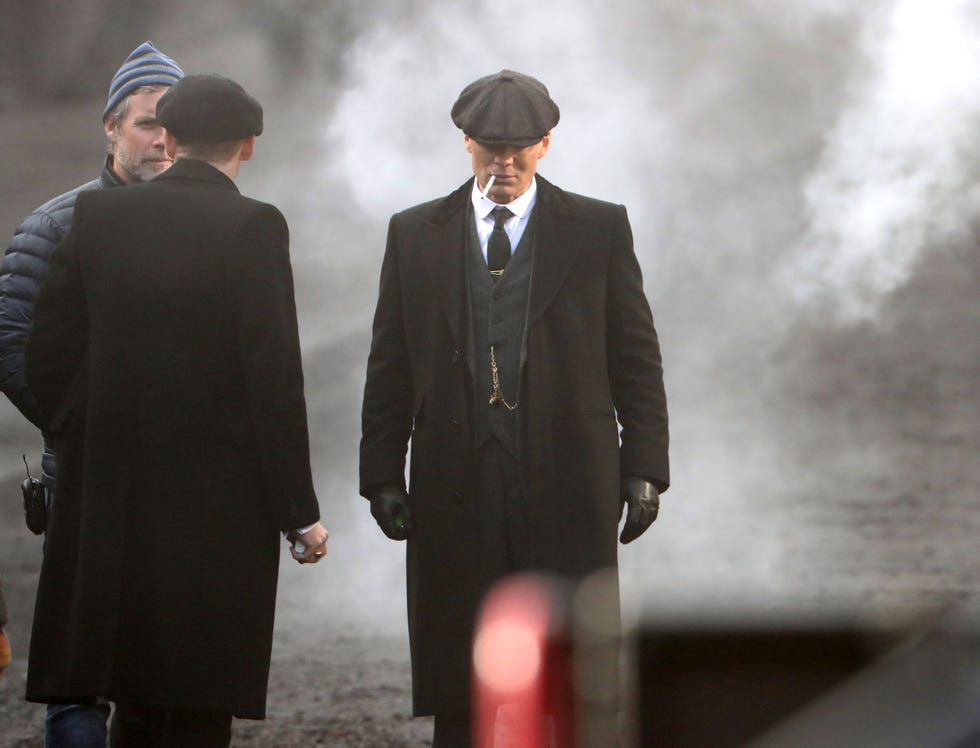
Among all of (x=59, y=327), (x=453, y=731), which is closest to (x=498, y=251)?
(x=59, y=327)

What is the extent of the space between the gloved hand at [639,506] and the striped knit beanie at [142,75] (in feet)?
4.33

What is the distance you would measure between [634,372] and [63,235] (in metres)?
1.21

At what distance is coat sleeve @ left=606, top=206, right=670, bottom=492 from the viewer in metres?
3.99

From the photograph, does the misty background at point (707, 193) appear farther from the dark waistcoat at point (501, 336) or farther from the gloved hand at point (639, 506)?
the dark waistcoat at point (501, 336)

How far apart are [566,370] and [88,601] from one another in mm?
1061

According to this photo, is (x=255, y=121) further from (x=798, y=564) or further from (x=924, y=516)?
(x=924, y=516)

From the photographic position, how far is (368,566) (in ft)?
29.0

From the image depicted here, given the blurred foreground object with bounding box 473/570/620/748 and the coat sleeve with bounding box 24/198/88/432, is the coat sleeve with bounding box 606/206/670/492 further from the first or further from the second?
the blurred foreground object with bounding box 473/570/620/748

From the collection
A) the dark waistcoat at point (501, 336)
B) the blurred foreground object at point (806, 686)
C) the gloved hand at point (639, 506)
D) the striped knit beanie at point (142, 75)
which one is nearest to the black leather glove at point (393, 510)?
the dark waistcoat at point (501, 336)

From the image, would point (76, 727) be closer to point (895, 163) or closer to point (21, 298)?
point (21, 298)

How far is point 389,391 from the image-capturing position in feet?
13.3

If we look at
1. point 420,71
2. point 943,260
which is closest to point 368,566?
point 420,71

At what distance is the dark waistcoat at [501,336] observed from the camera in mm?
3928

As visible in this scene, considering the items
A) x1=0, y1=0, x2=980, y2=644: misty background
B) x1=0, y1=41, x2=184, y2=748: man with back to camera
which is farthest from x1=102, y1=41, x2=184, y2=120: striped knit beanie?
x1=0, y1=0, x2=980, y2=644: misty background
